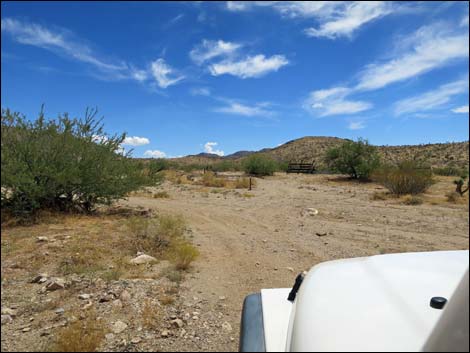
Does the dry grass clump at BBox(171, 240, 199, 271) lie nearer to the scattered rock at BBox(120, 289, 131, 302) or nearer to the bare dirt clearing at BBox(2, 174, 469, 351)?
the bare dirt clearing at BBox(2, 174, 469, 351)

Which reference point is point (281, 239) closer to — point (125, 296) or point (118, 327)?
point (125, 296)

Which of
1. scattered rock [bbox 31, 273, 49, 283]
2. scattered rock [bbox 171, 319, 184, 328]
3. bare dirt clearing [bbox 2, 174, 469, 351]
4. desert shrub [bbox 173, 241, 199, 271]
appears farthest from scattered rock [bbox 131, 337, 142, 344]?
desert shrub [bbox 173, 241, 199, 271]

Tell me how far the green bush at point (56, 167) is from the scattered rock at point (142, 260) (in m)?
0.97

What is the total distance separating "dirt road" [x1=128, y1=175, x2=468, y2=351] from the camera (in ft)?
12.0

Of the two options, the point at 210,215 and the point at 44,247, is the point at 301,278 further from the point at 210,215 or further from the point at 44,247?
the point at 210,215

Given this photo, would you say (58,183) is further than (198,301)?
Yes

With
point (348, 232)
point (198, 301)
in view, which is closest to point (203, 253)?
point (198, 301)

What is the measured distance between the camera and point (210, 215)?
936 cm

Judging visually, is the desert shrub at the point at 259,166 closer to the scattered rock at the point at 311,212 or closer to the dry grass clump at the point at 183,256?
the scattered rock at the point at 311,212

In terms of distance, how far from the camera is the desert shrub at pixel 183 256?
4.66 meters

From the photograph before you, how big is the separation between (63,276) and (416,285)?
2573 mm

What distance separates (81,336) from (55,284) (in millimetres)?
945

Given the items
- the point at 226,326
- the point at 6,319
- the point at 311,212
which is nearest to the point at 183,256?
the point at 226,326

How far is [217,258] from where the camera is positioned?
17.6 feet
